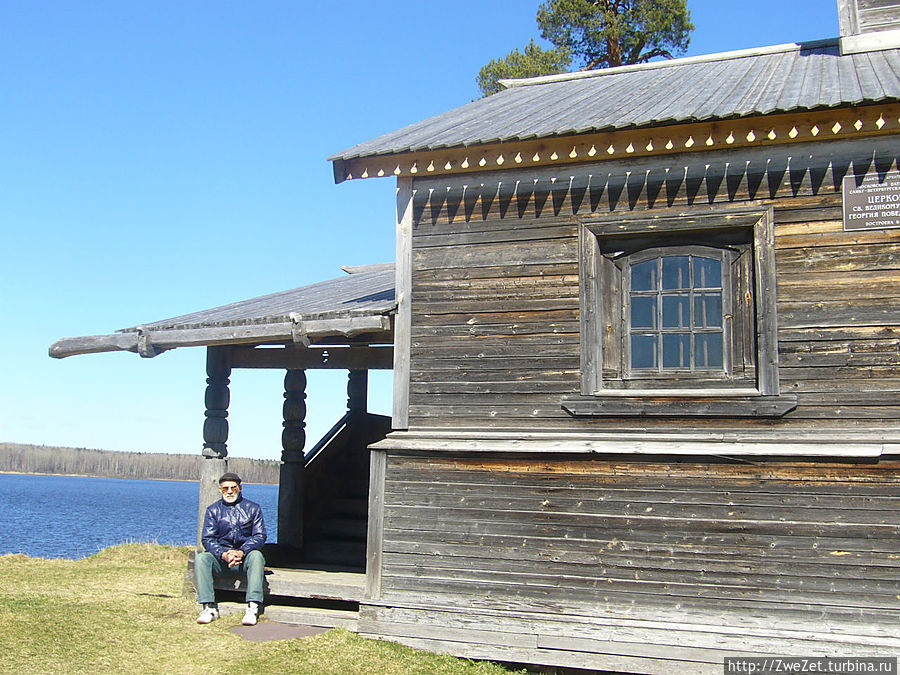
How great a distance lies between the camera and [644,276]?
26.9ft

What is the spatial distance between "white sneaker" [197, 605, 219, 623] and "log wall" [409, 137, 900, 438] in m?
2.80

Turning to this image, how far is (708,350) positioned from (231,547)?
16.7ft

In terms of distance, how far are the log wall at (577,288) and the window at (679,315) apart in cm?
12

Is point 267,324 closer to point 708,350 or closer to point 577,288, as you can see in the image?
point 577,288

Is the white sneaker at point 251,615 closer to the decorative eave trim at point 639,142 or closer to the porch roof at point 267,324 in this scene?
the porch roof at point 267,324

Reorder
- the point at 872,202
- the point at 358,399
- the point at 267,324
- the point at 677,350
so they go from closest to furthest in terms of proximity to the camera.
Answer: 1. the point at 872,202
2. the point at 677,350
3. the point at 267,324
4. the point at 358,399

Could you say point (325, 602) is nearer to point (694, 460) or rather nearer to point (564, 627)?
point (564, 627)

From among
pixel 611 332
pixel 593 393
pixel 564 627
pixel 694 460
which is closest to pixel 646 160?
pixel 611 332

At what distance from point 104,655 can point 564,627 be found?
380cm

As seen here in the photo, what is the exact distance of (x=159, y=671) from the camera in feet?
23.8

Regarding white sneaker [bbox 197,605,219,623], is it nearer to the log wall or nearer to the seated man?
the seated man

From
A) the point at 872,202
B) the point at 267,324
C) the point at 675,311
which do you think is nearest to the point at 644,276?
the point at 675,311

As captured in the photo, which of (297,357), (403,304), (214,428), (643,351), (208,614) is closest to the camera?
(643,351)

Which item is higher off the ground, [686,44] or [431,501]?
[686,44]
